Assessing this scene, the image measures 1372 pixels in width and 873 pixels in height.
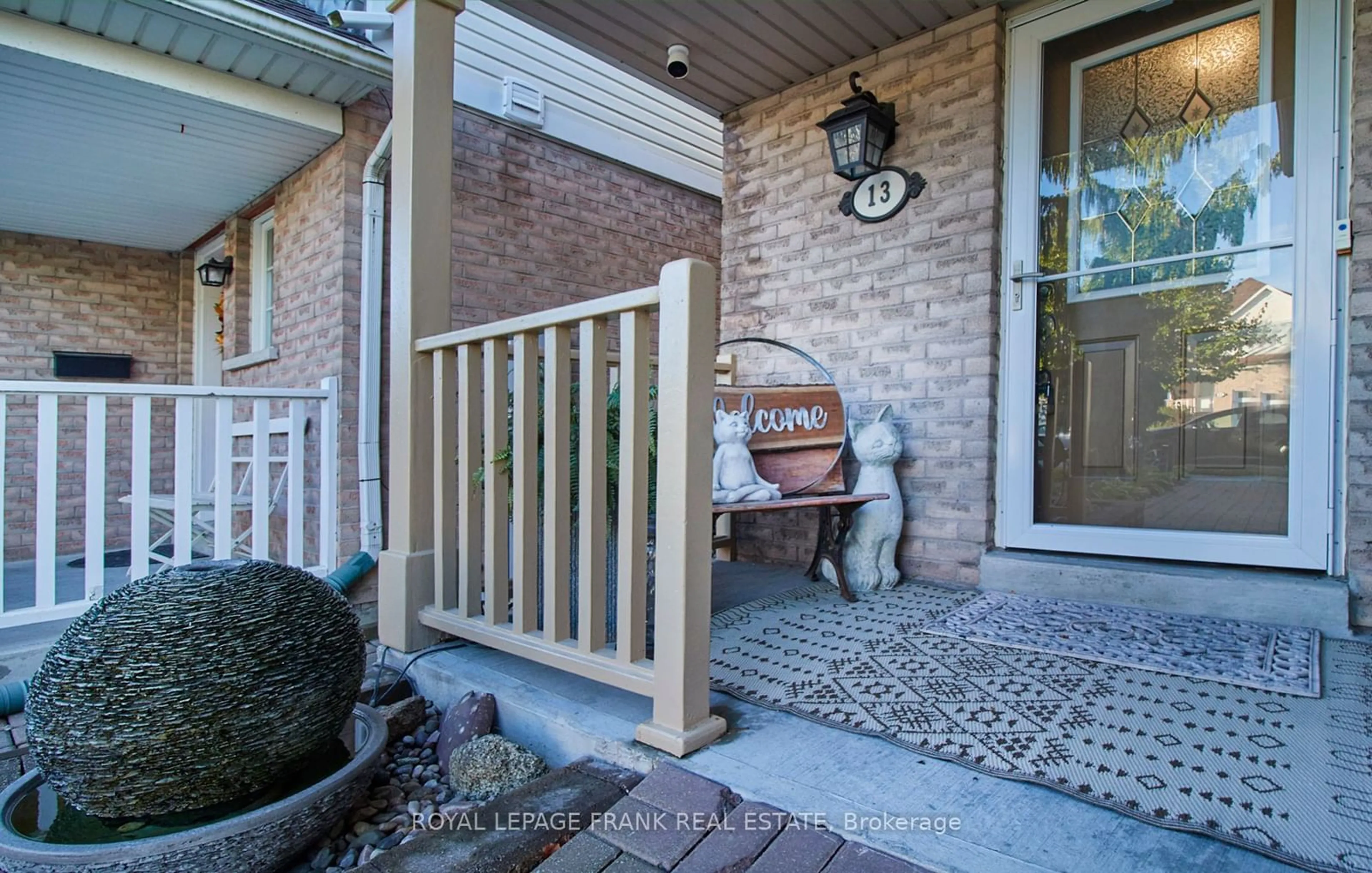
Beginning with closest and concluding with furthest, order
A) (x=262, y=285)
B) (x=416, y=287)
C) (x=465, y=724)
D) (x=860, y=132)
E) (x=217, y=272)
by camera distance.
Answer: (x=465, y=724), (x=416, y=287), (x=860, y=132), (x=262, y=285), (x=217, y=272)

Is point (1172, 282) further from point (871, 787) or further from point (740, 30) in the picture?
point (871, 787)

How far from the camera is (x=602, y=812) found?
1265mm

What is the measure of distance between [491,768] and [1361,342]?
2.74 metres

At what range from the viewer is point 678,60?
10.1 ft

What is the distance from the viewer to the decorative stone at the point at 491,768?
1.52 metres

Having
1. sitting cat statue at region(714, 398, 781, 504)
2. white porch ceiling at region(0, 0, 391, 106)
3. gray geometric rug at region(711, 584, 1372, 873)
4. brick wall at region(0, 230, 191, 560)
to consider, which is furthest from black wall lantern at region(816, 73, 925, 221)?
brick wall at region(0, 230, 191, 560)

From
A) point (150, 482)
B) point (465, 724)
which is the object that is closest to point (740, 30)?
point (465, 724)

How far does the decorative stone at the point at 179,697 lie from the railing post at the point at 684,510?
697mm

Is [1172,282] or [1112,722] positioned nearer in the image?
[1112,722]

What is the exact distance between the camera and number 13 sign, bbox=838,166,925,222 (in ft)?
9.86

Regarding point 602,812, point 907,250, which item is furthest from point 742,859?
point 907,250

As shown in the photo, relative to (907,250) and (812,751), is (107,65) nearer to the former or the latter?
(907,250)

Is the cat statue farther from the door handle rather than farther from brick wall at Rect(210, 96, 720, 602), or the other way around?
brick wall at Rect(210, 96, 720, 602)

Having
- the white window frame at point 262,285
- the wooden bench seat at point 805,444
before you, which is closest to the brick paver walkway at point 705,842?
the wooden bench seat at point 805,444
